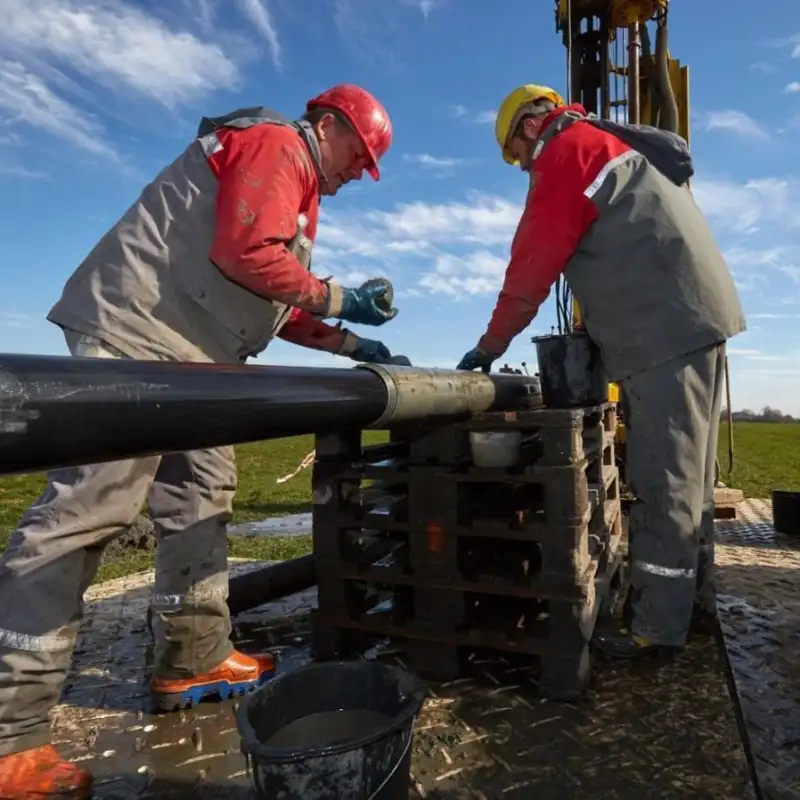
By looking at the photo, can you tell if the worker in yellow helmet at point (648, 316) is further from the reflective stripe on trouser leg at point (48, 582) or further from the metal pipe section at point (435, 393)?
the reflective stripe on trouser leg at point (48, 582)

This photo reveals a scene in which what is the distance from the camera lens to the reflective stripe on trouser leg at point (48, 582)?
206cm

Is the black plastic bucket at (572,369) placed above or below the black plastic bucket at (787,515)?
above

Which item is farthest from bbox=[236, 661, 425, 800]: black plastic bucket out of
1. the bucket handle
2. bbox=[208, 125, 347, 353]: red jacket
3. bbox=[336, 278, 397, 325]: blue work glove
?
bbox=[336, 278, 397, 325]: blue work glove

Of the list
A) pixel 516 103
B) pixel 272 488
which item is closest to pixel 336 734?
pixel 516 103

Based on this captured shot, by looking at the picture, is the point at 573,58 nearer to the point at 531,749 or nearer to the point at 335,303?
the point at 335,303

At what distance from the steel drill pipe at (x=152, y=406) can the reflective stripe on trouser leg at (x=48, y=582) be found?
0.78 metres

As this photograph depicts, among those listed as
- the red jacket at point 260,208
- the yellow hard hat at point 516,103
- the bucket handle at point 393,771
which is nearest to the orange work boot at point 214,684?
the bucket handle at point 393,771

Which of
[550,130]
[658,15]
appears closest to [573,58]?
[658,15]

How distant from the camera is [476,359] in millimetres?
3656

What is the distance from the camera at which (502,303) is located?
3.35 m

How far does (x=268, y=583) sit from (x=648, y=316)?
7.52 feet

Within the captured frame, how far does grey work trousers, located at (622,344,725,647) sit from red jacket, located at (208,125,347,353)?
158 cm

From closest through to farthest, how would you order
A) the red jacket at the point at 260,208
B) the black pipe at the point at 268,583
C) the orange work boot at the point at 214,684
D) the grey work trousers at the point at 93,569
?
1. the grey work trousers at the point at 93,569
2. the red jacket at the point at 260,208
3. the orange work boot at the point at 214,684
4. the black pipe at the point at 268,583

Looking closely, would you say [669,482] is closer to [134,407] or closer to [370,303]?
[370,303]
